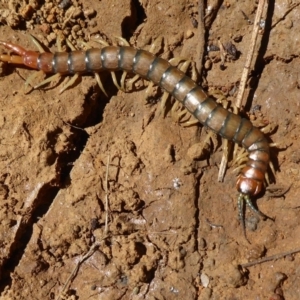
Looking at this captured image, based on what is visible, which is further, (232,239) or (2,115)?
(232,239)

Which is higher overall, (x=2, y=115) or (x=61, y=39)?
(x=61, y=39)

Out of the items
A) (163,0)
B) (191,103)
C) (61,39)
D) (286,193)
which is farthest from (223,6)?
(286,193)

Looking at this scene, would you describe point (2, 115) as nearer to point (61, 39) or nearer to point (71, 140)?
point (71, 140)

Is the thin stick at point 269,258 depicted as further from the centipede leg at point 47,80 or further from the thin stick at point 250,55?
the centipede leg at point 47,80

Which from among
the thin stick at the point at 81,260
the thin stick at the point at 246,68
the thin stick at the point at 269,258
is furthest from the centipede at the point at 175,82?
the thin stick at the point at 81,260

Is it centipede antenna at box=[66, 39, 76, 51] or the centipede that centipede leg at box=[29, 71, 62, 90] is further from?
centipede antenna at box=[66, 39, 76, 51]

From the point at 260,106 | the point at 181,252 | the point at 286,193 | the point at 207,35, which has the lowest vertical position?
the point at 181,252

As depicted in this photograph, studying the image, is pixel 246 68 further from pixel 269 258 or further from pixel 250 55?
pixel 269 258
